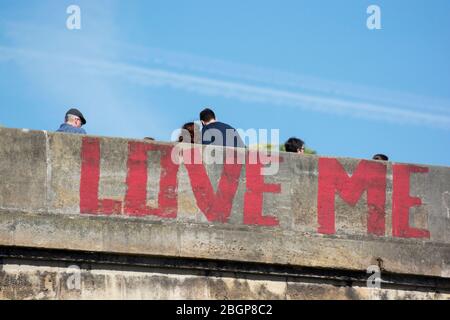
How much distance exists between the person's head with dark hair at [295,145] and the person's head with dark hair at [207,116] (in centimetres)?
94

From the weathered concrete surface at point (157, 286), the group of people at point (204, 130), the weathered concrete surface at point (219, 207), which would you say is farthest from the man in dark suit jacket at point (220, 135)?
the weathered concrete surface at point (157, 286)

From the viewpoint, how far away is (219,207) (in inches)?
512

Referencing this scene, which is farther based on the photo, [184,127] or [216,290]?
[184,127]

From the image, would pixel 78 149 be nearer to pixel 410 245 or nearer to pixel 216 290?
pixel 216 290

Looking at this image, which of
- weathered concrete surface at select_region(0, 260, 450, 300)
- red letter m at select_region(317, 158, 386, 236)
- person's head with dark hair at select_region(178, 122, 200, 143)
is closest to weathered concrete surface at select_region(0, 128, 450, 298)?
red letter m at select_region(317, 158, 386, 236)

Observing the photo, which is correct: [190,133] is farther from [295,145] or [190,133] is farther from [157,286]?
[157,286]

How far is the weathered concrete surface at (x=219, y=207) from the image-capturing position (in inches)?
494

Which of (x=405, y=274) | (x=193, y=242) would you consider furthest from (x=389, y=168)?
(x=193, y=242)

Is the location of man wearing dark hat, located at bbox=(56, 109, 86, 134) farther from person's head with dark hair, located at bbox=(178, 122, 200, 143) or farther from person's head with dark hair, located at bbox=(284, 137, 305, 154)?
person's head with dark hair, located at bbox=(284, 137, 305, 154)

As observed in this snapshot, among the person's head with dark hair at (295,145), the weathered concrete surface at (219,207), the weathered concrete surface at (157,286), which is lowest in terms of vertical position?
the weathered concrete surface at (157,286)

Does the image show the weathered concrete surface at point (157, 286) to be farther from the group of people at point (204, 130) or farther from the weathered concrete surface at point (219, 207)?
the group of people at point (204, 130)

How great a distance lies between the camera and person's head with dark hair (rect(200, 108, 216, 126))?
14336 millimetres

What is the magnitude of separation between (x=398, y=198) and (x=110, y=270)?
3247 millimetres

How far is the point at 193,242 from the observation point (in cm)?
1277
